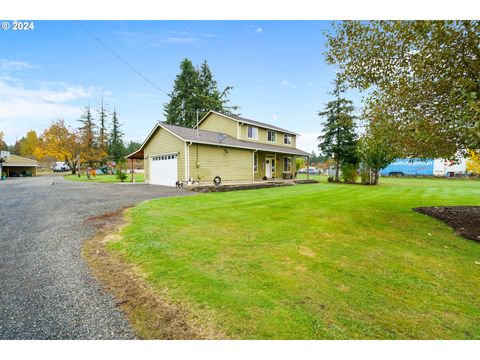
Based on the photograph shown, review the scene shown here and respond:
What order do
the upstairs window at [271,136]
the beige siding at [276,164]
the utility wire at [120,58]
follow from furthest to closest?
the upstairs window at [271,136]
the beige siding at [276,164]
the utility wire at [120,58]

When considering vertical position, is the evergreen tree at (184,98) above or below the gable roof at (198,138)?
above

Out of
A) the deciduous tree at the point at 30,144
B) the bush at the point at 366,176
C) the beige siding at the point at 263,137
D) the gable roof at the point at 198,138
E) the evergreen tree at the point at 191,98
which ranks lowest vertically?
the bush at the point at 366,176

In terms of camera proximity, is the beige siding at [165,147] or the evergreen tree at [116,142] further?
the evergreen tree at [116,142]

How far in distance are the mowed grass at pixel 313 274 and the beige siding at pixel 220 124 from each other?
15.8 metres

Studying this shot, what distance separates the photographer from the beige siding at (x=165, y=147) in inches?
634

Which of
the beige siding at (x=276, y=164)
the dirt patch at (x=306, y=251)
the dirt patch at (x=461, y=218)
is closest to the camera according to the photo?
the dirt patch at (x=306, y=251)

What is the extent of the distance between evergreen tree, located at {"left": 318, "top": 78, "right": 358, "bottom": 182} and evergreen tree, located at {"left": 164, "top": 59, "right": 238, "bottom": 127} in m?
20.7

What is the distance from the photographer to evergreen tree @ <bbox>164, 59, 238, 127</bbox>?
40156 mm

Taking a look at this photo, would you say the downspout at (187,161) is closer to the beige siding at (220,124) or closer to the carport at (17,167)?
the beige siding at (220,124)

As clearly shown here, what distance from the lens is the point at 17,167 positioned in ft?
124

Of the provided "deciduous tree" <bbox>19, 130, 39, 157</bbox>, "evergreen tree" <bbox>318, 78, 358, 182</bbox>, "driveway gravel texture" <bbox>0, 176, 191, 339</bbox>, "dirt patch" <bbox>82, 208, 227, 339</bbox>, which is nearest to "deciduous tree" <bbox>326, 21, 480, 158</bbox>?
"dirt patch" <bbox>82, 208, 227, 339</bbox>

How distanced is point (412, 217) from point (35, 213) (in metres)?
12.4

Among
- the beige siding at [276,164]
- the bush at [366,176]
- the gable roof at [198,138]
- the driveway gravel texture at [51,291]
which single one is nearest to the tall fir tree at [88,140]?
the gable roof at [198,138]
